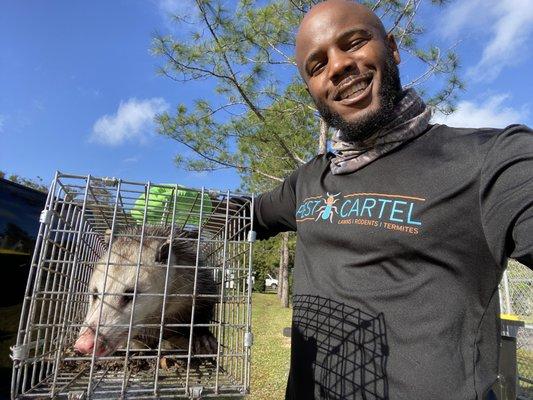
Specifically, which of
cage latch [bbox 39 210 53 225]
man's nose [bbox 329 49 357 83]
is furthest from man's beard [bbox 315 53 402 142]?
cage latch [bbox 39 210 53 225]

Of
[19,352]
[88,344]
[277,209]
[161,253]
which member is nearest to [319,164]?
[277,209]

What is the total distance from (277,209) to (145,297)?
2.05 ft

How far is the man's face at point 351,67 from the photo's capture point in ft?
4.17

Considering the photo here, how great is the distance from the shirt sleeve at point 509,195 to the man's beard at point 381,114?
1.05 feet

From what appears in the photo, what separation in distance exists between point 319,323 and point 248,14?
11.7 feet

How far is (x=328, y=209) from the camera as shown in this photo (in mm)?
1289

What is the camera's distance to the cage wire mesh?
1.06m

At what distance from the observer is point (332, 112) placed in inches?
53.5

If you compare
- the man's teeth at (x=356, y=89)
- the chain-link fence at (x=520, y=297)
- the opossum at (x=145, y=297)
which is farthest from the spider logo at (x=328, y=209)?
the chain-link fence at (x=520, y=297)

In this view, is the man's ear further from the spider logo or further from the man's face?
the spider logo

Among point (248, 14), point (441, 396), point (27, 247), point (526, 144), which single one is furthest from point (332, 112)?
point (248, 14)

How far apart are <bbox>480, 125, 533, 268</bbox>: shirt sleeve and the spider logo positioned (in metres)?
0.41

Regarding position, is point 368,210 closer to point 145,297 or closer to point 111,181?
point 111,181

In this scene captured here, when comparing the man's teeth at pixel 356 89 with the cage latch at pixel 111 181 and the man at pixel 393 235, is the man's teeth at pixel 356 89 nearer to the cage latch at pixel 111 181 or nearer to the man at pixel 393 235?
the man at pixel 393 235
